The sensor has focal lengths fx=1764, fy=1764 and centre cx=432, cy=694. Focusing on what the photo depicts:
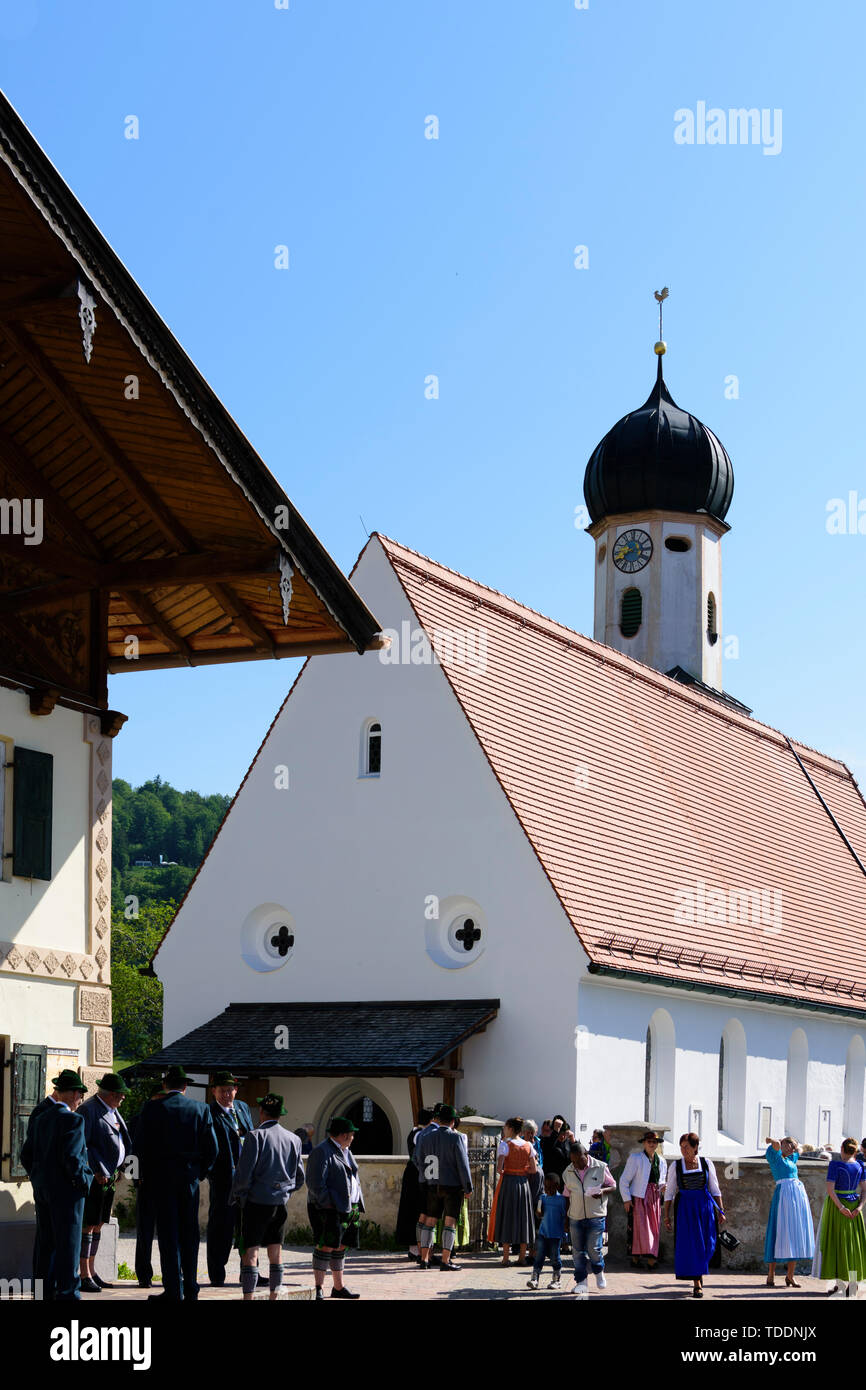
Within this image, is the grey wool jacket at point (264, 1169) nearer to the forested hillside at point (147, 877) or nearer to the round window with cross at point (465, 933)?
the round window with cross at point (465, 933)

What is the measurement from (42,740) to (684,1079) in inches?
627

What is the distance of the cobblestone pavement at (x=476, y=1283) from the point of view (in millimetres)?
16109

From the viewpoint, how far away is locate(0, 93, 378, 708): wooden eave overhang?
13.9 m

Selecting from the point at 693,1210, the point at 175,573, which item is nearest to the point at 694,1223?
the point at 693,1210

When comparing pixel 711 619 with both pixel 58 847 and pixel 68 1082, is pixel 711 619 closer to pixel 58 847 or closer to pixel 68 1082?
pixel 58 847

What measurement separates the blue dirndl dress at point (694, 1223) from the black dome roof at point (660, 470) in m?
33.4

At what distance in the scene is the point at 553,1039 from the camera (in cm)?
2620

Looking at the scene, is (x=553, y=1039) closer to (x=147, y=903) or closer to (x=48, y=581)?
(x=48, y=581)

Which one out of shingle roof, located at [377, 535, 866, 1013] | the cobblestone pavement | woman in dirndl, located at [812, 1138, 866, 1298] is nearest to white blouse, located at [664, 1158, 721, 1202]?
the cobblestone pavement

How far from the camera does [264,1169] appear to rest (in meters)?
14.4

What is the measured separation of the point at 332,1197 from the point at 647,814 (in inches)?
719

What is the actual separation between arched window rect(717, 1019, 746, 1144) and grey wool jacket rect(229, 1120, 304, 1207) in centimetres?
1751

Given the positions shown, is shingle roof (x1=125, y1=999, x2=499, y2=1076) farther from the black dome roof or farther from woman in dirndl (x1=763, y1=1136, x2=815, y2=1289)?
the black dome roof

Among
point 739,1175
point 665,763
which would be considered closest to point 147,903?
point 665,763
